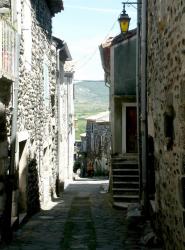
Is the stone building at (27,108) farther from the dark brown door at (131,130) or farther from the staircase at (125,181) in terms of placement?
the dark brown door at (131,130)

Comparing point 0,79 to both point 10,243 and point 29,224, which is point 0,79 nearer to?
point 10,243

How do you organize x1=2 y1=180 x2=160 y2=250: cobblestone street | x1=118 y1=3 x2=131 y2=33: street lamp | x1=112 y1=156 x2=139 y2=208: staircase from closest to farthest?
x1=2 y1=180 x2=160 y2=250: cobblestone street → x1=118 y1=3 x2=131 y2=33: street lamp → x1=112 y1=156 x2=139 y2=208: staircase

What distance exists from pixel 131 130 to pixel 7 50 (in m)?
8.08

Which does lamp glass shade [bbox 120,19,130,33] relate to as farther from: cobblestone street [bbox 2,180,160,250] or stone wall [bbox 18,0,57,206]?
cobblestone street [bbox 2,180,160,250]

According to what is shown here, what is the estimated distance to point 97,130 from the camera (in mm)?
35531

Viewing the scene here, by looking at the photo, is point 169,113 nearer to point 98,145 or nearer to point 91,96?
point 98,145

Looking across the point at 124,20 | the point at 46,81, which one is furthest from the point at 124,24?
the point at 46,81

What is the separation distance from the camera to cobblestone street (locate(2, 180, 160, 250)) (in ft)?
25.5

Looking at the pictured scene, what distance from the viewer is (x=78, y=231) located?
9031mm

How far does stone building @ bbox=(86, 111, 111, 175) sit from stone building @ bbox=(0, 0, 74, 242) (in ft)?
52.4

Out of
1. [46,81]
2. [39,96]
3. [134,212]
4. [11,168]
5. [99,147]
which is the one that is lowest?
[134,212]

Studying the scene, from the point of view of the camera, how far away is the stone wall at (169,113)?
18.3ft

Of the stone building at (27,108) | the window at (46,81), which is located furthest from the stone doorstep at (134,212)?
the window at (46,81)

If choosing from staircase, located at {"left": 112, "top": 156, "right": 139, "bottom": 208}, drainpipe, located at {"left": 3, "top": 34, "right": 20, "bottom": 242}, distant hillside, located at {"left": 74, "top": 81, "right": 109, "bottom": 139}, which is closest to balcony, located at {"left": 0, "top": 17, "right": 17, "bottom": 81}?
drainpipe, located at {"left": 3, "top": 34, "right": 20, "bottom": 242}
